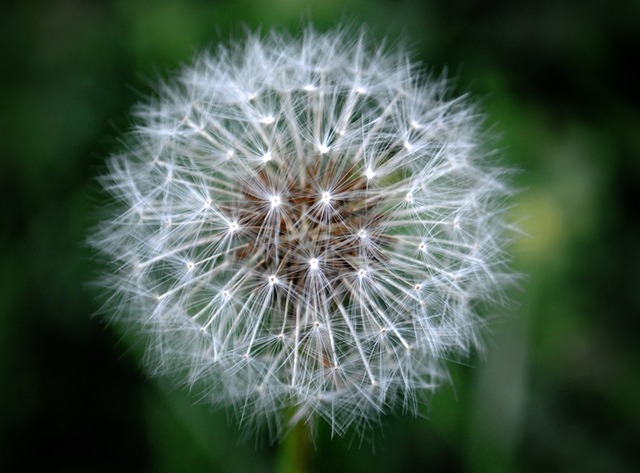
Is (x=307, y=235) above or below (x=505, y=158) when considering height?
below

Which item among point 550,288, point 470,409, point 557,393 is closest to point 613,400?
point 557,393

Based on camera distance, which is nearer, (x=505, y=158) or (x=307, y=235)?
(x=307, y=235)

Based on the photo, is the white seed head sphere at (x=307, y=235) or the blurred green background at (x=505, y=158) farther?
the blurred green background at (x=505, y=158)

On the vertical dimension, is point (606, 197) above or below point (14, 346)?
above

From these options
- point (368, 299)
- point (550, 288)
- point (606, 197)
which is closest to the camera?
point (368, 299)

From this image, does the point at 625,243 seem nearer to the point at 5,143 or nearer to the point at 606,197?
the point at 606,197
